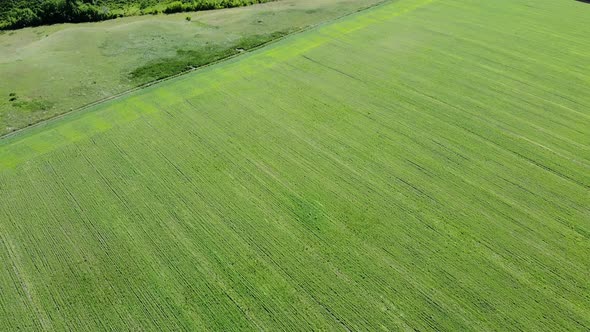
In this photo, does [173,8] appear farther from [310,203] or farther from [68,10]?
[310,203]

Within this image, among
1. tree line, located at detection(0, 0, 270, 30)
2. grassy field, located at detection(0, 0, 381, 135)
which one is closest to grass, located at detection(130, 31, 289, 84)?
grassy field, located at detection(0, 0, 381, 135)

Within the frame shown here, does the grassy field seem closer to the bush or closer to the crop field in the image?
the bush

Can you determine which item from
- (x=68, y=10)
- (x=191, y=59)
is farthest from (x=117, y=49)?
(x=68, y=10)

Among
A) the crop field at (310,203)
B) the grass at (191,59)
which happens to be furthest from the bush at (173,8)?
the crop field at (310,203)

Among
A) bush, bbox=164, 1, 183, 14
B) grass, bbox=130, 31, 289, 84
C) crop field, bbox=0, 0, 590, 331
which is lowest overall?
crop field, bbox=0, 0, 590, 331

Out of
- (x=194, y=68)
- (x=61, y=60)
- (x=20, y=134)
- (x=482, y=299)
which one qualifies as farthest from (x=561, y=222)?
(x=61, y=60)

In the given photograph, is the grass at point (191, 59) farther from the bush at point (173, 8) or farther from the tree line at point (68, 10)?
the bush at point (173, 8)

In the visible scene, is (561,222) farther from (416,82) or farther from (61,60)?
(61,60)
